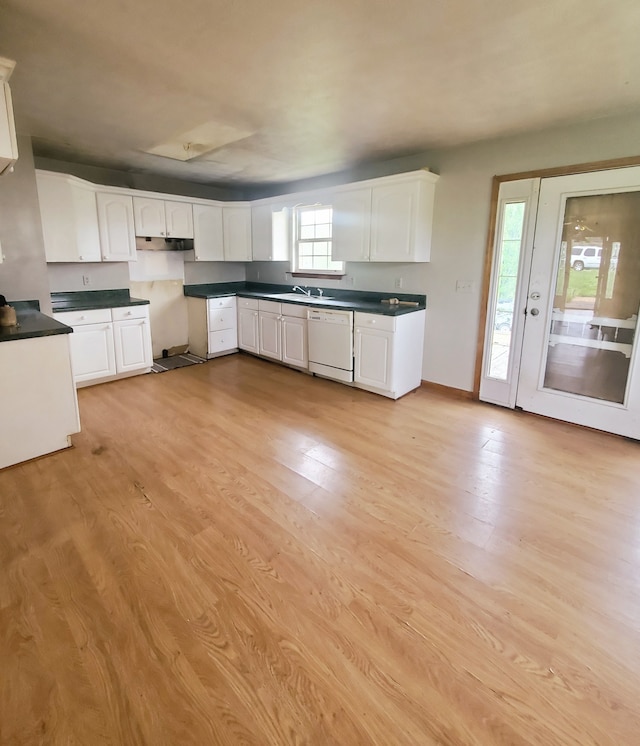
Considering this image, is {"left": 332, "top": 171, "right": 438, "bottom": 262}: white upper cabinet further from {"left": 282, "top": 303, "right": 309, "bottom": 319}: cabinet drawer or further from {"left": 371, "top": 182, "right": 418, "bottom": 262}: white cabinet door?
{"left": 282, "top": 303, "right": 309, "bottom": 319}: cabinet drawer

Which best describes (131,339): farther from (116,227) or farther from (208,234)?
(208,234)

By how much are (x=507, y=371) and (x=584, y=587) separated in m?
2.28

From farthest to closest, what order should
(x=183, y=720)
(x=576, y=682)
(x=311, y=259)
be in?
(x=311, y=259), (x=576, y=682), (x=183, y=720)

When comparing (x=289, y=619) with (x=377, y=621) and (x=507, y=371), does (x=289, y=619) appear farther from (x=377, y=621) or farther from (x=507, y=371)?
(x=507, y=371)

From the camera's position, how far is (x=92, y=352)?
4.20 m

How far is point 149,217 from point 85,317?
1500 mm

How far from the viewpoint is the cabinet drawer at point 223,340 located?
5.36m

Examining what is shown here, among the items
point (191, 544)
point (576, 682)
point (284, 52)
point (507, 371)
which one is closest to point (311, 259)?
point (507, 371)

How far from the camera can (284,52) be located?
6.82ft

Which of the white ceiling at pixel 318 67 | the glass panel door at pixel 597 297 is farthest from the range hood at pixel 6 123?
the glass panel door at pixel 597 297

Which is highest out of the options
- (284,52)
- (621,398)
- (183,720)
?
(284,52)

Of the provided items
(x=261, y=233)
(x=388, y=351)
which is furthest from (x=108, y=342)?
(x=388, y=351)

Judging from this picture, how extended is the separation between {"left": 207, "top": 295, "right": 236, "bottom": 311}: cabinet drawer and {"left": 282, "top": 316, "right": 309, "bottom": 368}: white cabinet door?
105 centimetres

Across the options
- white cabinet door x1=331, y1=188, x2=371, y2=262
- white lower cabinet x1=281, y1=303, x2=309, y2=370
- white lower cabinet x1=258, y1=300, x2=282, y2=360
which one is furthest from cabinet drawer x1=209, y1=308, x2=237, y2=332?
white cabinet door x1=331, y1=188, x2=371, y2=262
